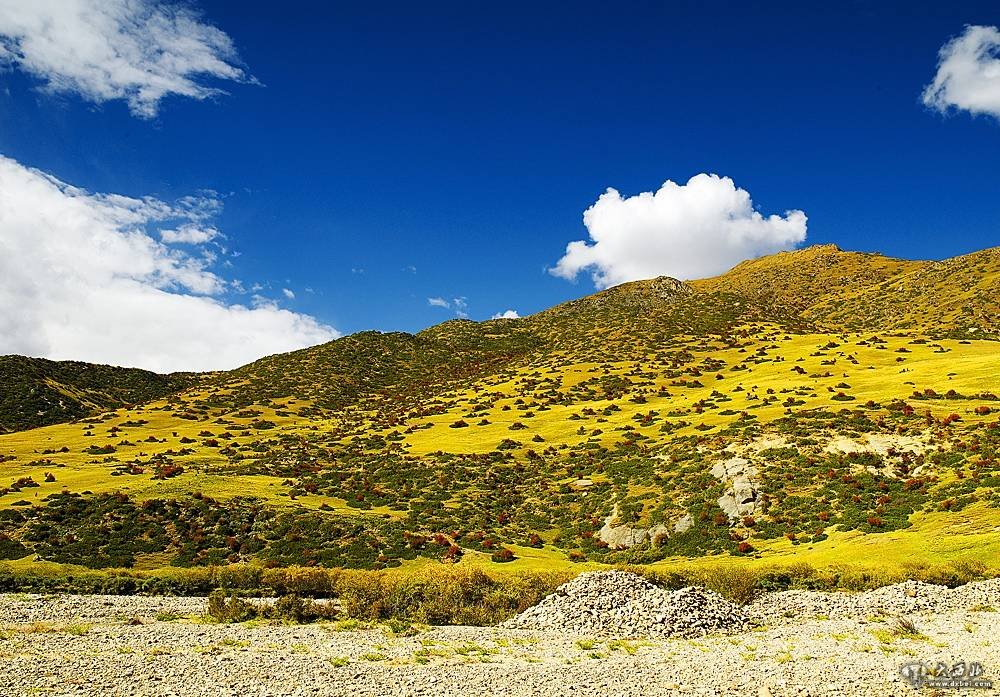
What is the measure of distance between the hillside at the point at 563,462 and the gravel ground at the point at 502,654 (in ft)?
24.7

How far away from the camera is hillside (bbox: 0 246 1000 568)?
39.0 metres

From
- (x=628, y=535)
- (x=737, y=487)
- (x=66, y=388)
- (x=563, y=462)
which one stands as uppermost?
(x=66, y=388)

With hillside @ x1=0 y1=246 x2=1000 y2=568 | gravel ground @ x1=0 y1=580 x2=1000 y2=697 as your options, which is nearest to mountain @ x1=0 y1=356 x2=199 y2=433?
hillside @ x1=0 y1=246 x2=1000 y2=568

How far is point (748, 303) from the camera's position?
165875 mm

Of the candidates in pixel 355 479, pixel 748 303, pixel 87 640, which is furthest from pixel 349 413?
pixel 748 303

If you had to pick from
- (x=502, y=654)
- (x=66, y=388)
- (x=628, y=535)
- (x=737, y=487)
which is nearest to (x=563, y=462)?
(x=628, y=535)

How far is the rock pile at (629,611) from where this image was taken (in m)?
23.8

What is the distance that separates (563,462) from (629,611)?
3817cm

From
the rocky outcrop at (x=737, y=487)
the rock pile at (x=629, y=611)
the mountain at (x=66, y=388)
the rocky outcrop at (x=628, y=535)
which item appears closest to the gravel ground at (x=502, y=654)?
the rock pile at (x=629, y=611)

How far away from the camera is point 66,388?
12838 centimetres

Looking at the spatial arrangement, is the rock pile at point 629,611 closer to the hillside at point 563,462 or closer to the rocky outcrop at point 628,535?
the hillside at point 563,462

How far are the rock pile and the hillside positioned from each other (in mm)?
10533

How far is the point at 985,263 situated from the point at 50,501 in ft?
674

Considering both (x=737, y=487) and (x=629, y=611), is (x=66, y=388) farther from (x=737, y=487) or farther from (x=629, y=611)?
(x=629, y=611)
